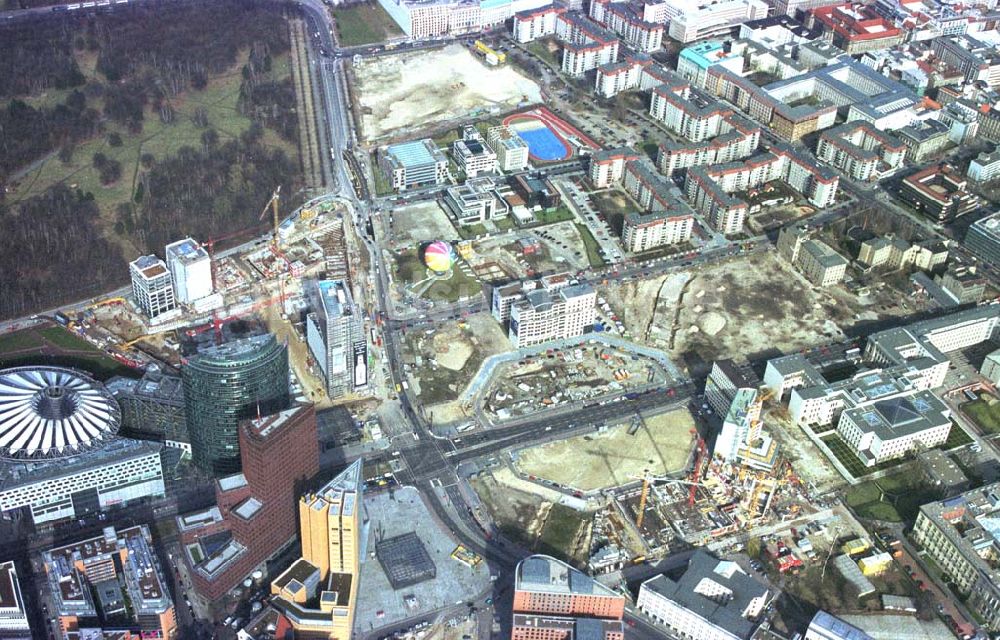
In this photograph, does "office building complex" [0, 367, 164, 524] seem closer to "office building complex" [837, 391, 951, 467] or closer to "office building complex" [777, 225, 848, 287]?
"office building complex" [837, 391, 951, 467]

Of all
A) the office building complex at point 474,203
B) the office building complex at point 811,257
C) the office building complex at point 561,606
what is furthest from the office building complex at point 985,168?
the office building complex at point 561,606

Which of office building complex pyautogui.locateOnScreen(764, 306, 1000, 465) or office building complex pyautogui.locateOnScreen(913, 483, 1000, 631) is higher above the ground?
office building complex pyautogui.locateOnScreen(764, 306, 1000, 465)

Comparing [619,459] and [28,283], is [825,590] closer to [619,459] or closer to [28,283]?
[619,459]

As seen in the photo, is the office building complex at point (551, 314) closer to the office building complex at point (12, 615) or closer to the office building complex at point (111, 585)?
the office building complex at point (111, 585)

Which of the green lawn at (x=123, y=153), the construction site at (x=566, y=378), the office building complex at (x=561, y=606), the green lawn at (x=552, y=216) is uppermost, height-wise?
the green lawn at (x=123, y=153)

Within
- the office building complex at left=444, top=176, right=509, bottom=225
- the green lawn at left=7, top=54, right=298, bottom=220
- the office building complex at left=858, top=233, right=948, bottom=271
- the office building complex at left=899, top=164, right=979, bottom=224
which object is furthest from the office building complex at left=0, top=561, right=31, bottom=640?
the office building complex at left=899, top=164, right=979, bottom=224

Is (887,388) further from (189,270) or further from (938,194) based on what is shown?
(189,270)

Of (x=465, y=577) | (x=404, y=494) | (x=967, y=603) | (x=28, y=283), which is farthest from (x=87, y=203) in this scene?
(x=967, y=603)
